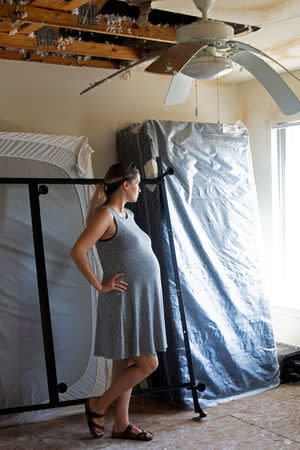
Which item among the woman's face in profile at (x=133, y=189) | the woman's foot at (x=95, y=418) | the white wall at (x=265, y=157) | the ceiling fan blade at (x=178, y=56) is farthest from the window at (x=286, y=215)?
the ceiling fan blade at (x=178, y=56)

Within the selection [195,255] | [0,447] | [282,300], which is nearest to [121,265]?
[195,255]

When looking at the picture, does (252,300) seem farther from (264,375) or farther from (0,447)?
(0,447)

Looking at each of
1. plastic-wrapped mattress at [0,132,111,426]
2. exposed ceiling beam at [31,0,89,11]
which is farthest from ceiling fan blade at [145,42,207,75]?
plastic-wrapped mattress at [0,132,111,426]

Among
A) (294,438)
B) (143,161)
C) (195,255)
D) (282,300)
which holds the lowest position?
(294,438)

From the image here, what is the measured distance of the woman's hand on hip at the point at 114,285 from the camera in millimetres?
3116

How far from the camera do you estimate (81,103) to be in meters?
4.04

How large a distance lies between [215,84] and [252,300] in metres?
1.70

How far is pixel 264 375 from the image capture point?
411 centimetres

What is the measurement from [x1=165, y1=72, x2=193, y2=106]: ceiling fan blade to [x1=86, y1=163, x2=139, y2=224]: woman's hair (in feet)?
1.57

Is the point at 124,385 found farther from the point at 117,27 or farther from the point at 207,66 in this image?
the point at 117,27

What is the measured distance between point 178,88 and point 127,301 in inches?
43.8

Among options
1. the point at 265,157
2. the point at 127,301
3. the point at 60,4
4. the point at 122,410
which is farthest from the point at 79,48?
the point at 122,410

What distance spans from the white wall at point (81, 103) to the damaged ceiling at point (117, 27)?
0.29 feet

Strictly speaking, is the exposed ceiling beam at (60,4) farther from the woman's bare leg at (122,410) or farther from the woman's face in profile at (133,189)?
the woman's bare leg at (122,410)
